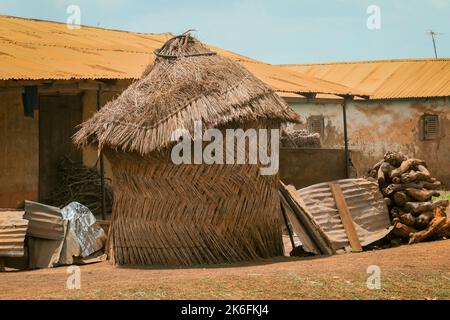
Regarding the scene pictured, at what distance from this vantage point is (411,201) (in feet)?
41.0

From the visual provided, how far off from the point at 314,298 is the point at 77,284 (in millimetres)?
2440

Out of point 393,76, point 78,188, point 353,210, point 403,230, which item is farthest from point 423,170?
point 393,76

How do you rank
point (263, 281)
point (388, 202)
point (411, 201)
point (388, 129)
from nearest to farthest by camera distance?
point (263, 281) < point (411, 201) < point (388, 202) < point (388, 129)

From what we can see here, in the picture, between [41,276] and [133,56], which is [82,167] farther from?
[41,276]

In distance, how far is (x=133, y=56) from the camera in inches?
669

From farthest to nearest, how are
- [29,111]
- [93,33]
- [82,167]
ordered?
[93,33] → [82,167] → [29,111]

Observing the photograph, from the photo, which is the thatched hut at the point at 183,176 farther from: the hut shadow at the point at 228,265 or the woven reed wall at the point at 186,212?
the hut shadow at the point at 228,265

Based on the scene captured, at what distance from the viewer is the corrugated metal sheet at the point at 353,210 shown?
12.0m

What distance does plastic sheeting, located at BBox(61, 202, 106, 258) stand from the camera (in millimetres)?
11719

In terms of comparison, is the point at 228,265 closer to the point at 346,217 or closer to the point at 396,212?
the point at 346,217

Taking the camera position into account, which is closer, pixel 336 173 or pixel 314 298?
pixel 314 298

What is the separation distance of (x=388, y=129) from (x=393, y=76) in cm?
276

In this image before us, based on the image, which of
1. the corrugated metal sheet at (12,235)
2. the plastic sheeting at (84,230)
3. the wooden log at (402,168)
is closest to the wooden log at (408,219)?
the wooden log at (402,168)
